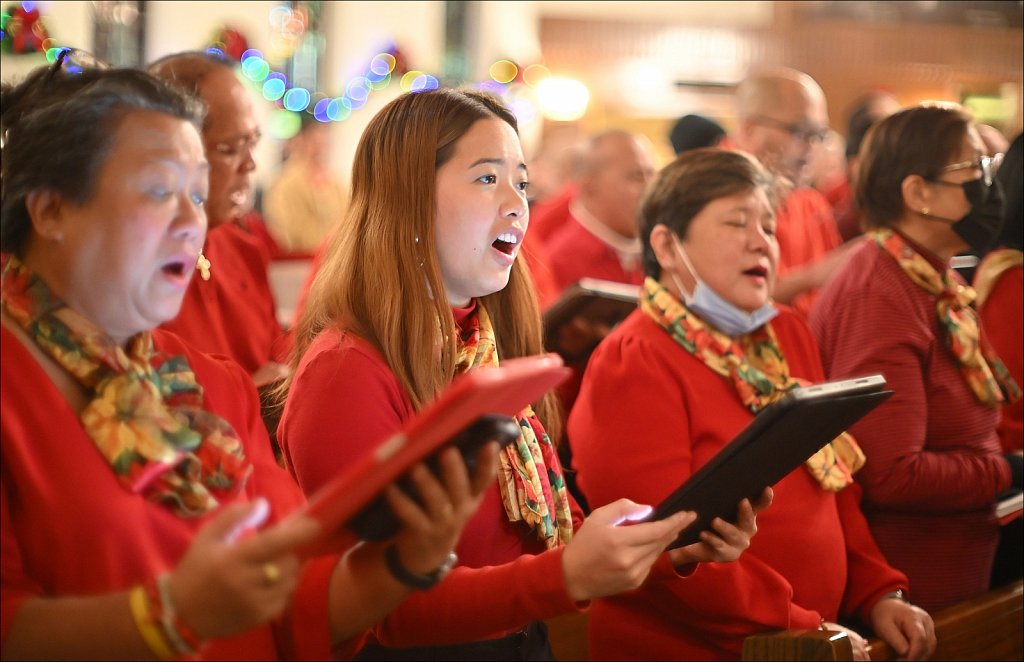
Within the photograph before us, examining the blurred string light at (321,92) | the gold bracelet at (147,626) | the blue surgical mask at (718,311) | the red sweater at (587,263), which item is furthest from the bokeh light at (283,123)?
the gold bracelet at (147,626)

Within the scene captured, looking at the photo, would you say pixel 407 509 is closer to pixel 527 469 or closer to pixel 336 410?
pixel 336 410

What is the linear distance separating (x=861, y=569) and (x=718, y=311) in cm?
62

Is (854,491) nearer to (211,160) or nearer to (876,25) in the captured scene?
(211,160)

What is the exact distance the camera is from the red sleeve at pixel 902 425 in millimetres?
2506

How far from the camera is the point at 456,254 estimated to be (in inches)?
73.7

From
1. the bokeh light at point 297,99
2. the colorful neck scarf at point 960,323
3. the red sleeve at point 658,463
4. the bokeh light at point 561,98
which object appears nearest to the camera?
the red sleeve at point 658,463

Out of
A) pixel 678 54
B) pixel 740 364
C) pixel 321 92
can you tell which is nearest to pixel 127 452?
pixel 740 364

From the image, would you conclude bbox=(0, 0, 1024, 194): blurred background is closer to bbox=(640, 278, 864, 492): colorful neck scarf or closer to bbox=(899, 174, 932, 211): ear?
bbox=(899, 174, 932, 211): ear

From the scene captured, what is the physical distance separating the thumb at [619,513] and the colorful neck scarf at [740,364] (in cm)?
70

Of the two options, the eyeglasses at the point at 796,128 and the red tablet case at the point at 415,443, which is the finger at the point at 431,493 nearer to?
the red tablet case at the point at 415,443

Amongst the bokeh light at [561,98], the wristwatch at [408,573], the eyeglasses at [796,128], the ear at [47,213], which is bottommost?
the bokeh light at [561,98]

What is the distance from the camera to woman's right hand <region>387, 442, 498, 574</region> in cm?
124

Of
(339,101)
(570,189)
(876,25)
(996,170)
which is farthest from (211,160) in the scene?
(876,25)

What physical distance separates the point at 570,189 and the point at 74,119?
4.82 metres
